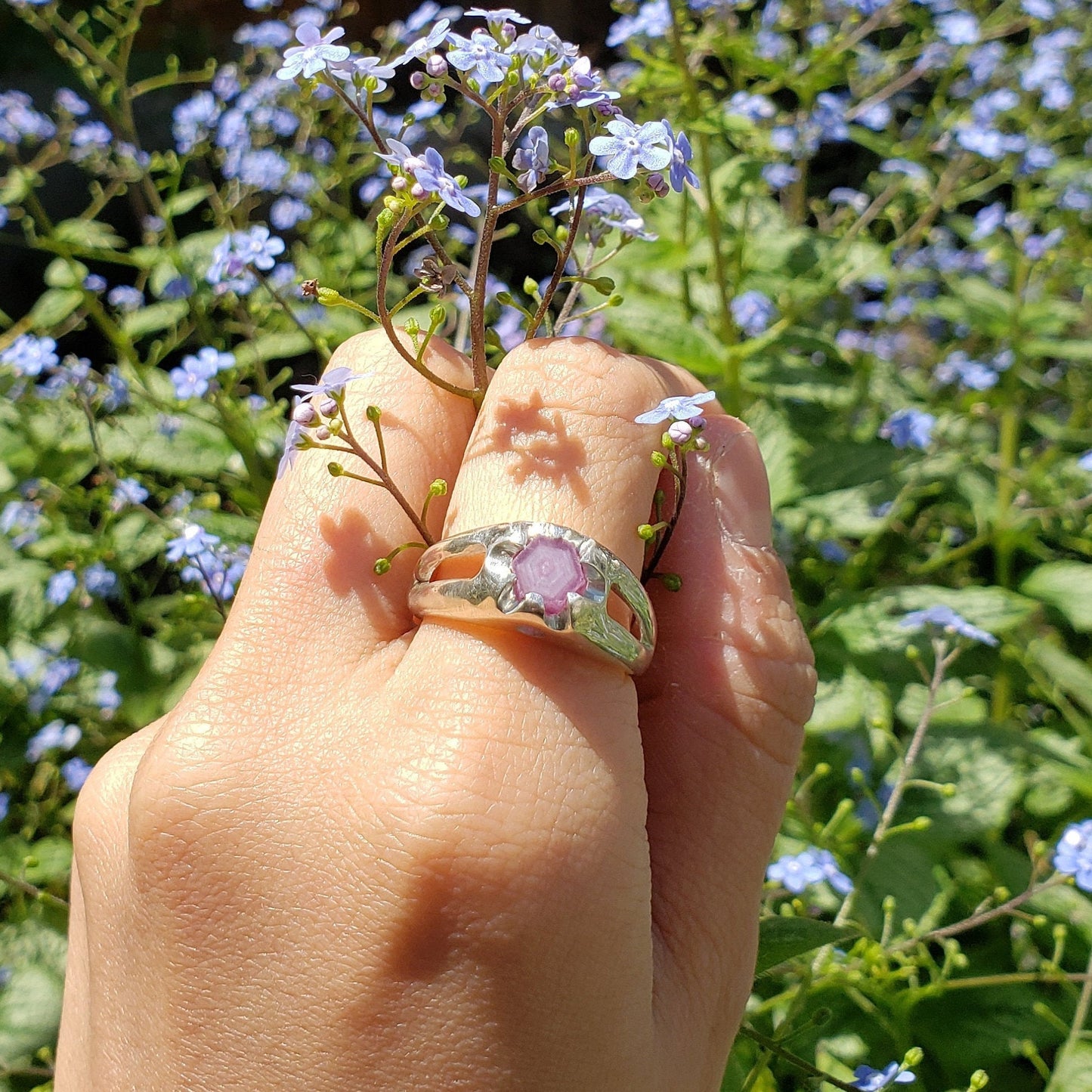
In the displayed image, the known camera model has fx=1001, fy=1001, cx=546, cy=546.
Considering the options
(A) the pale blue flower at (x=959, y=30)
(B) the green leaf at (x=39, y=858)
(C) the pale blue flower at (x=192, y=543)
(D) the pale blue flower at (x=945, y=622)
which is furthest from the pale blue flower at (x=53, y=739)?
(A) the pale blue flower at (x=959, y=30)

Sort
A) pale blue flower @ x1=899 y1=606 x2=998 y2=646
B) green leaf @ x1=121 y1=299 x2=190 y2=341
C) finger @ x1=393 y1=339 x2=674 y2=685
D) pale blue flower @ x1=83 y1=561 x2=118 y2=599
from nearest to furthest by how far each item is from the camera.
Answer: finger @ x1=393 y1=339 x2=674 y2=685 < pale blue flower @ x1=899 y1=606 x2=998 y2=646 < pale blue flower @ x1=83 y1=561 x2=118 y2=599 < green leaf @ x1=121 y1=299 x2=190 y2=341

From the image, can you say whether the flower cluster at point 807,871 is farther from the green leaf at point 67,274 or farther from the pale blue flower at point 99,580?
the green leaf at point 67,274

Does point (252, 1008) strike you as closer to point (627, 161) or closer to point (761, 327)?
point (627, 161)

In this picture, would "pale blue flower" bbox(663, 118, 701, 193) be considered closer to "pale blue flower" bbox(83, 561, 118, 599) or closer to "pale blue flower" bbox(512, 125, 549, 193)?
"pale blue flower" bbox(512, 125, 549, 193)

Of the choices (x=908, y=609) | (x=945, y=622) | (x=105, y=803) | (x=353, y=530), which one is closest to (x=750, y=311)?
(x=908, y=609)

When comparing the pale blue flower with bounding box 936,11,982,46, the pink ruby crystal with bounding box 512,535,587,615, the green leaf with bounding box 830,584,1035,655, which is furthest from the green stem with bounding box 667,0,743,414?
the pink ruby crystal with bounding box 512,535,587,615

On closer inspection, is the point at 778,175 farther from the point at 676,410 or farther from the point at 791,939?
the point at 791,939
